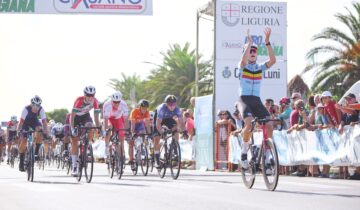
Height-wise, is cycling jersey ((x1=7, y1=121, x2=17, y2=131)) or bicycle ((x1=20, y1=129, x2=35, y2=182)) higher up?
cycling jersey ((x1=7, y1=121, x2=17, y2=131))

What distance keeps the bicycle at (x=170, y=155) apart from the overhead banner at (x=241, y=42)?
24.8 ft

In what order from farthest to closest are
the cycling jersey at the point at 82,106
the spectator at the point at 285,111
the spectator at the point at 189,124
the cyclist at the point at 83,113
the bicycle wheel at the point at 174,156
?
1. the spectator at the point at 189,124
2. the spectator at the point at 285,111
3. the bicycle wheel at the point at 174,156
4. the cycling jersey at the point at 82,106
5. the cyclist at the point at 83,113

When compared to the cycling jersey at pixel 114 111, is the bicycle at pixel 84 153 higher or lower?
lower

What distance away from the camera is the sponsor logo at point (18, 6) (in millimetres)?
27484

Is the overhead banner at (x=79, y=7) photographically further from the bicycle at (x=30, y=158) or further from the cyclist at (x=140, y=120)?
the bicycle at (x=30, y=158)

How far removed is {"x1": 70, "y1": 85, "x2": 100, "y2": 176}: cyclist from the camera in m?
16.6

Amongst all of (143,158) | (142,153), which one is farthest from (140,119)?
(143,158)

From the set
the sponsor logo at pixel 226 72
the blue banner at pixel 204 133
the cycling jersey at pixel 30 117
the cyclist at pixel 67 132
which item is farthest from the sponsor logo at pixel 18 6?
the cycling jersey at pixel 30 117

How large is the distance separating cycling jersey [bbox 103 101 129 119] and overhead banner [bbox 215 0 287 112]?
6924 millimetres

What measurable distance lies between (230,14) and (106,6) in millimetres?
4597

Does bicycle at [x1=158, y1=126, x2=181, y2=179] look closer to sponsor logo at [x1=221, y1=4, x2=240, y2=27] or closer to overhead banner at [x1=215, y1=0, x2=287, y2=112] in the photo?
overhead banner at [x1=215, y1=0, x2=287, y2=112]

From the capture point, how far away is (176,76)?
63969mm

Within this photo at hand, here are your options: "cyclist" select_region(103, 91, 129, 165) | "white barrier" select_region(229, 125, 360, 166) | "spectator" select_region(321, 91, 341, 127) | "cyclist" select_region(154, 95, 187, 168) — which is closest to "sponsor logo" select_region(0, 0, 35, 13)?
"cyclist" select_region(103, 91, 129, 165)

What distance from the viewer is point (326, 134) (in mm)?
18125
